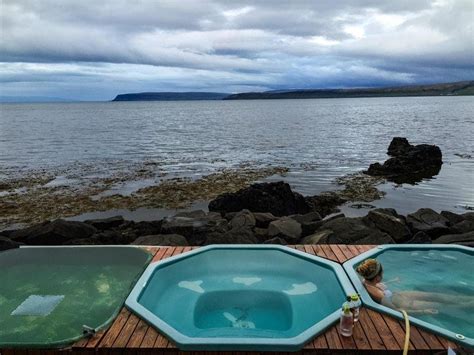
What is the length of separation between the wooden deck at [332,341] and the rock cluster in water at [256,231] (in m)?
5.09

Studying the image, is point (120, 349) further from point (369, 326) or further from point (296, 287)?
point (296, 287)

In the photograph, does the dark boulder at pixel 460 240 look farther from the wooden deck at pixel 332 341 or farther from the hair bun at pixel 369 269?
the wooden deck at pixel 332 341

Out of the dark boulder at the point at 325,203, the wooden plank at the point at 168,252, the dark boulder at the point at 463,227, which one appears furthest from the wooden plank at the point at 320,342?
the dark boulder at the point at 325,203

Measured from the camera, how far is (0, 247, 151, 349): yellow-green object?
24.1 feet

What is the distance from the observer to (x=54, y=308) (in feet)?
27.6

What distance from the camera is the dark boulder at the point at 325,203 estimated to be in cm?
1962

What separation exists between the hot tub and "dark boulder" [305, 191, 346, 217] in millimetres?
8618

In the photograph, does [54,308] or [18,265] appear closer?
[54,308]

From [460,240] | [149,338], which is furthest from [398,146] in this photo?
[149,338]

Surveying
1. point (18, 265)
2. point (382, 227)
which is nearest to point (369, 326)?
point (382, 227)

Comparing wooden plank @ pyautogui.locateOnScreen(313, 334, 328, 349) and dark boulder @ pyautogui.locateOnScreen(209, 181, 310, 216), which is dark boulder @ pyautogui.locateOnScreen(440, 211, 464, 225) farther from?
wooden plank @ pyautogui.locateOnScreen(313, 334, 328, 349)

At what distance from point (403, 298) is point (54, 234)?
34.3ft

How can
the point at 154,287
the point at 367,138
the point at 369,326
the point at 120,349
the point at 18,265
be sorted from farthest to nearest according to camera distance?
1. the point at 367,138
2. the point at 18,265
3. the point at 154,287
4. the point at 369,326
5. the point at 120,349

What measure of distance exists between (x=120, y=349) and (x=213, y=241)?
572 centimetres
